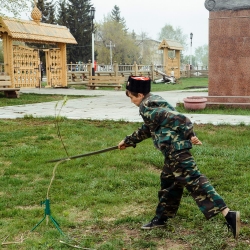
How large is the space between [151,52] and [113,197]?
86495 millimetres

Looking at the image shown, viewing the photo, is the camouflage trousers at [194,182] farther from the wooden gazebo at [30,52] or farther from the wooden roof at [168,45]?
the wooden roof at [168,45]

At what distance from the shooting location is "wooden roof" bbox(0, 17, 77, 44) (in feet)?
65.3

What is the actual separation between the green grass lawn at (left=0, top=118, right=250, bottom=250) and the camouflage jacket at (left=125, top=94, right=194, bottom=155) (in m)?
0.78

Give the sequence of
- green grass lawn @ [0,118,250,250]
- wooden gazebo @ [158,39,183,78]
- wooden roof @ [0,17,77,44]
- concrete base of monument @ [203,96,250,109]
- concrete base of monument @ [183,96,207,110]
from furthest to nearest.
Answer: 1. wooden gazebo @ [158,39,183,78]
2. wooden roof @ [0,17,77,44]
3. concrete base of monument @ [203,96,250,109]
4. concrete base of monument @ [183,96,207,110]
5. green grass lawn @ [0,118,250,250]

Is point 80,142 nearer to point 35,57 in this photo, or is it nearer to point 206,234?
point 206,234

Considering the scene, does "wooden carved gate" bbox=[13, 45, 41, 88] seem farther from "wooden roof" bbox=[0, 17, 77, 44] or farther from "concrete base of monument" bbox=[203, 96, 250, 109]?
"concrete base of monument" bbox=[203, 96, 250, 109]

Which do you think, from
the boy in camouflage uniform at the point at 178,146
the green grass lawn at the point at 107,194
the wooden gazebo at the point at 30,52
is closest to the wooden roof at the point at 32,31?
the wooden gazebo at the point at 30,52

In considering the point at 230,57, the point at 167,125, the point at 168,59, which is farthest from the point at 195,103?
the point at 168,59

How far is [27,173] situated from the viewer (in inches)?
229

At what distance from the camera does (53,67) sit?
25516mm

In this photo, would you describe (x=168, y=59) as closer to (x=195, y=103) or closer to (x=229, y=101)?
(x=229, y=101)

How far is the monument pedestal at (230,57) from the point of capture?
39.3ft

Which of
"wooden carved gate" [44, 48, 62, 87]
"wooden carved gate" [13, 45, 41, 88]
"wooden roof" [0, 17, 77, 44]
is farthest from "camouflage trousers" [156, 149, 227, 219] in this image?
"wooden carved gate" [44, 48, 62, 87]

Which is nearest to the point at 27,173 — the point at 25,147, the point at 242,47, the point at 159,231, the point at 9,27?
the point at 25,147
